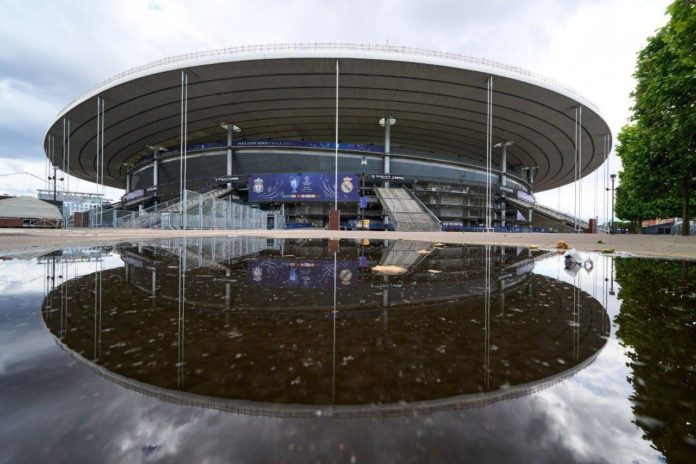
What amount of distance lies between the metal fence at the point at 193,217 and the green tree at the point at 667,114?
65.5 ft

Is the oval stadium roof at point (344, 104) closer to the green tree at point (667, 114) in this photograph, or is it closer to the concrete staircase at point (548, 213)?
the concrete staircase at point (548, 213)

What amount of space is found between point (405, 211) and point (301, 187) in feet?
41.8

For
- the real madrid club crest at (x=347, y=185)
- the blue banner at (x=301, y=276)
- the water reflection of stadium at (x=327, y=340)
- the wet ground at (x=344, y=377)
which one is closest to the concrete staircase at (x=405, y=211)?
the real madrid club crest at (x=347, y=185)

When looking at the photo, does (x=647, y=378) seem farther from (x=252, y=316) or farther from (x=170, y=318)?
(x=170, y=318)

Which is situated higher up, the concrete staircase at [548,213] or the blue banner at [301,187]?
the blue banner at [301,187]

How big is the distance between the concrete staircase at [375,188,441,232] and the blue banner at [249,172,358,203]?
358 cm

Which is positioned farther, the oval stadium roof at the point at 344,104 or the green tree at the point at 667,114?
the oval stadium roof at the point at 344,104

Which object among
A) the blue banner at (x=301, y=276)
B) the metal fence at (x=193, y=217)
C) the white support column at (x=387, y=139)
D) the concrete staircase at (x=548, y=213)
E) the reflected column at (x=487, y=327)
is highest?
the white support column at (x=387, y=139)

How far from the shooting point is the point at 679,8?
695 centimetres

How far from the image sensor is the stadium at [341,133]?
27.2 m

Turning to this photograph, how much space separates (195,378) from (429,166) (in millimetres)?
42965

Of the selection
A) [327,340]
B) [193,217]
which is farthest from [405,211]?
[327,340]

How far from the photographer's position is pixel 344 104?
32.8 metres

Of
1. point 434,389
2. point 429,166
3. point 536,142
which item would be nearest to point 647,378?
point 434,389
